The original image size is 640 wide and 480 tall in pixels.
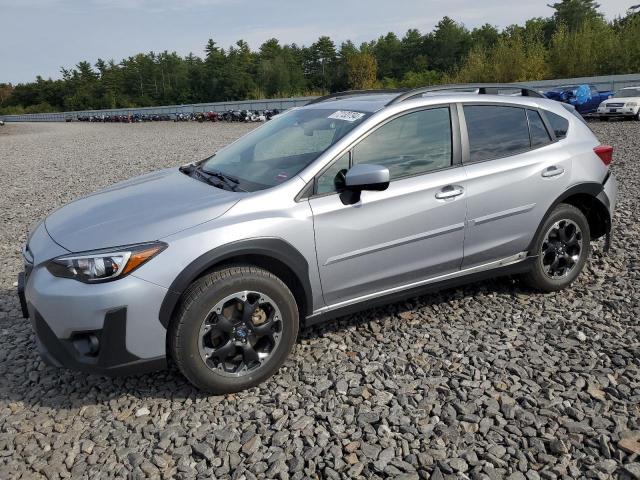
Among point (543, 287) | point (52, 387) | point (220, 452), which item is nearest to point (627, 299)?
point (543, 287)

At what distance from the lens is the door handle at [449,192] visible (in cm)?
376

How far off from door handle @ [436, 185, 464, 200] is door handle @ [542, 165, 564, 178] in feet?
2.83

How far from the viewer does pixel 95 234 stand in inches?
124

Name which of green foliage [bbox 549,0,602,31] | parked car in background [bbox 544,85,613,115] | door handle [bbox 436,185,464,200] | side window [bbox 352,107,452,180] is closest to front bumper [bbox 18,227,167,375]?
side window [bbox 352,107,452,180]

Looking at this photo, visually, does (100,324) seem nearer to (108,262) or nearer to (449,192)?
(108,262)

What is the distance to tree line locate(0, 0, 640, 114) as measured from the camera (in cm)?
3959

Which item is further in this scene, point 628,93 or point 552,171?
point 628,93

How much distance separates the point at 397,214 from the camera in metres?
3.59

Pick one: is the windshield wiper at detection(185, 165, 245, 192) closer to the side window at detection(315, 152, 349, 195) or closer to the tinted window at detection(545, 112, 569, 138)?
the side window at detection(315, 152, 349, 195)

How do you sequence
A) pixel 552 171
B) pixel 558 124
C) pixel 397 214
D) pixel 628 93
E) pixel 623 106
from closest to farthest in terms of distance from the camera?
pixel 397 214
pixel 552 171
pixel 558 124
pixel 623 106
pixel 628 93

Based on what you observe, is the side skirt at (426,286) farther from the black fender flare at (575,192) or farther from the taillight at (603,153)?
the taillight at (603,153)

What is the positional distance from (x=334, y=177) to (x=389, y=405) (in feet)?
4.73

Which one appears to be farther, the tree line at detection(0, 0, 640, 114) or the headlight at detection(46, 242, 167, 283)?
the tree line at detection(0, 0, 640, 114)

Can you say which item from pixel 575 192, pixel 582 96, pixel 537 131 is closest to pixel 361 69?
pixel 582 96
